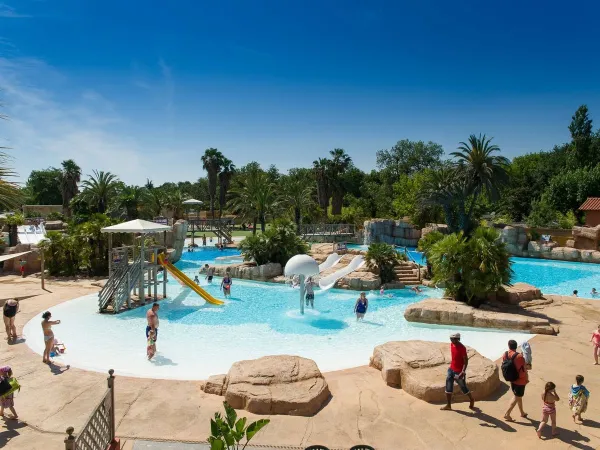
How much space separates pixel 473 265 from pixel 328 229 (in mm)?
25947

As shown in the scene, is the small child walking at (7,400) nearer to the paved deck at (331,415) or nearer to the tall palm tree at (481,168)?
the paved deck at (331,415)

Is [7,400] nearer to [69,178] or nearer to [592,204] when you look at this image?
[592,204]

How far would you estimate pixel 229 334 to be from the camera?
488 inches

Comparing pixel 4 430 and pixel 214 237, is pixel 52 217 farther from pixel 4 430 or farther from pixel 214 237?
pixel 4 430

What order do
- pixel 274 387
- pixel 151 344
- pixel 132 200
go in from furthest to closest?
pixel 132 200
pixel 151 344
pixel 274 387

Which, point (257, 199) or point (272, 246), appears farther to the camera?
point (257, 199)

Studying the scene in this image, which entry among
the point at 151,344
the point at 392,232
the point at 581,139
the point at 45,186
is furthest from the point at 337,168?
the point at 45,186

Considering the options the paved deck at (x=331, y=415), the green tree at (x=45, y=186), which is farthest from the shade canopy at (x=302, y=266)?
the green tree at (x=45, y=186)

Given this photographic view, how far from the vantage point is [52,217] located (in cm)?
4562

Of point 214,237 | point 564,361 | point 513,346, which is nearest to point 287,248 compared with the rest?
point 564,361

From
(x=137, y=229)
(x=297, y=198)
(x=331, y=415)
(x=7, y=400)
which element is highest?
(x=297, y=198)

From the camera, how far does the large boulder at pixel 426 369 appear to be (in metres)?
7.21

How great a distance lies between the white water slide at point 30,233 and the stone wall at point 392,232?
25.5m

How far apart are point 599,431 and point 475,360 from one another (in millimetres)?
2254
